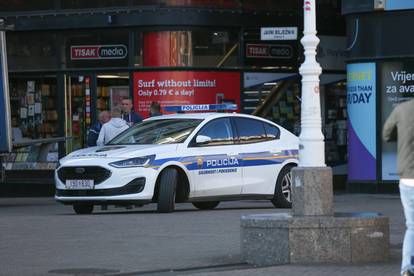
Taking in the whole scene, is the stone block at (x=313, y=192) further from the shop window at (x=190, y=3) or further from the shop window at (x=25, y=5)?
the shop window at (x=25, y=5)

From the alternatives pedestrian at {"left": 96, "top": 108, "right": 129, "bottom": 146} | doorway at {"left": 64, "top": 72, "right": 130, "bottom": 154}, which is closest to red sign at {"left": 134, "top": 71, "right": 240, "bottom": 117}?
doorway at {"left": 64, "top": 72, "right": 130, "bottom": 154}

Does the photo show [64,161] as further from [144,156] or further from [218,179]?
[218,179]

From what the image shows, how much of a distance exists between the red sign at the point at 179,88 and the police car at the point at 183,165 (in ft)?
16.1

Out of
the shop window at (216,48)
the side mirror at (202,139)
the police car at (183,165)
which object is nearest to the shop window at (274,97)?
the shop window at (216,48)

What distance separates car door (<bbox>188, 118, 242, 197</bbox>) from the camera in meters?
17.8

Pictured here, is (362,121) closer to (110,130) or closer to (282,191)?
(282,191)

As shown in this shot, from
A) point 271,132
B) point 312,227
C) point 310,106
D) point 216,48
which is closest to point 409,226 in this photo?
point 312,227

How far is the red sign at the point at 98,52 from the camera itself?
2481cm

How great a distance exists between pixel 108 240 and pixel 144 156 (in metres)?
3.76

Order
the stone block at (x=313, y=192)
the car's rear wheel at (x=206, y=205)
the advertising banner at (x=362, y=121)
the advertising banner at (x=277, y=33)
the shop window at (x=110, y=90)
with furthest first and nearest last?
the shop window at (x=110, y=90) → the advertising banner at (x=277, y=33) → the advertising banner at (x=362, y=121) → the car's rear wheel at (x=206, y=205) → the stone block at (x=313, y=192)

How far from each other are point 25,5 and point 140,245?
1350 cm

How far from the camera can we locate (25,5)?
2538cm

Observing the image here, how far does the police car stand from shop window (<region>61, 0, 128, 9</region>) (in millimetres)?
6094

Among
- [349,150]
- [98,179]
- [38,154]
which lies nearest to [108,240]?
[98,179]
